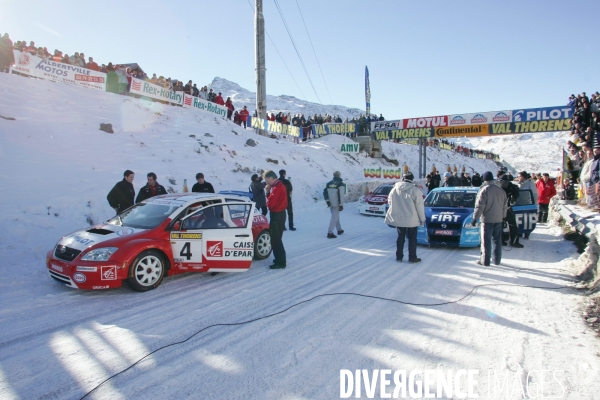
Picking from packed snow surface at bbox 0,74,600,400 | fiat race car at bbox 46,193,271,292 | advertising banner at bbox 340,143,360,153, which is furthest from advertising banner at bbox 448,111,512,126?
fiat race car at bbox 46,193,271,292

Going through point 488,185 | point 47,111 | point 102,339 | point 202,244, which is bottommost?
point 102,339

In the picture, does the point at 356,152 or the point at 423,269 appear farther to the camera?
the point at 356,152

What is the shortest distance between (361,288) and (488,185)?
11.0 feet

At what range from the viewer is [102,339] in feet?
13.0

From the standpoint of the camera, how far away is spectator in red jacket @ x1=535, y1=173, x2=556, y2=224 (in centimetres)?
1273

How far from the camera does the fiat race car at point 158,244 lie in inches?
205

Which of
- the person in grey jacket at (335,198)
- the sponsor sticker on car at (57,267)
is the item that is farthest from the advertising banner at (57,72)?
the sponsor sticker on car at (57,267)

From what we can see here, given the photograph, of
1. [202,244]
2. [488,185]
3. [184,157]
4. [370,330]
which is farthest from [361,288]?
[184,157]

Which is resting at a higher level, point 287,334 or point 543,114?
point 543,114

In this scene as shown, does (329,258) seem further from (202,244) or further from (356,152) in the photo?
(356,152)

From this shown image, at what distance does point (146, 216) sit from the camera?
20.5 ft

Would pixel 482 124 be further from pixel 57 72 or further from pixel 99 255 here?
pixel 57 72

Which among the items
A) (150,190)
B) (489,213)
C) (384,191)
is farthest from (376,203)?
(150,190)

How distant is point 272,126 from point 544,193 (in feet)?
53.0
